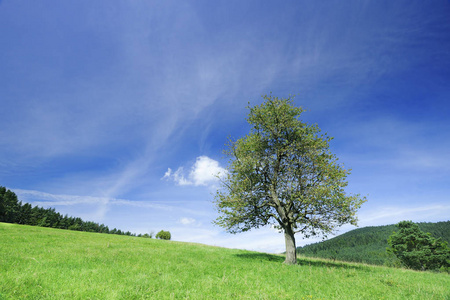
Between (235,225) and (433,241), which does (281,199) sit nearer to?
(235,225)

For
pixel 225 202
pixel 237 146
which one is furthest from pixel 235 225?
pixel 237 146

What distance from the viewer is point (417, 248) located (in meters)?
61.1

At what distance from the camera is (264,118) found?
73.8 ft

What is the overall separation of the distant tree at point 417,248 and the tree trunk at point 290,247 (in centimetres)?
6422

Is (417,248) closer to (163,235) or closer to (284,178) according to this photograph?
(284,178)

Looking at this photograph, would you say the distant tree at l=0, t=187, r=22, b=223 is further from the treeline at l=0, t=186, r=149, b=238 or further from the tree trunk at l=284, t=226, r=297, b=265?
the tree trunk at l=284, t=226, r=297, b=265

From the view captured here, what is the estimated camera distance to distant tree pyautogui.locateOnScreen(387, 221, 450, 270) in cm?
5891

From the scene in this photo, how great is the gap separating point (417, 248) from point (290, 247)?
6884cm

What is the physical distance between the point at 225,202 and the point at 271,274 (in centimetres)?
835

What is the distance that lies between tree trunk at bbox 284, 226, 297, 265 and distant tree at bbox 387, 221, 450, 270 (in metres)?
64.2

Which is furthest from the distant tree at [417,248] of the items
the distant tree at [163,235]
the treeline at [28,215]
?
the treeline at [28,215]

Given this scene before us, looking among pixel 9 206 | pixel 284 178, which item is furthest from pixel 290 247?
pixel 9 206

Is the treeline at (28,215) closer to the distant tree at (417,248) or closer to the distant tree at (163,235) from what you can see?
the distant tree at (163,235)

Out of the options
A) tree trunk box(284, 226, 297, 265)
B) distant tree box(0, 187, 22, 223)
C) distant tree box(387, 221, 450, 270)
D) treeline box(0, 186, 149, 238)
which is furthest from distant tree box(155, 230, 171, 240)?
tree trunk box(284, 226, 297, 265)
